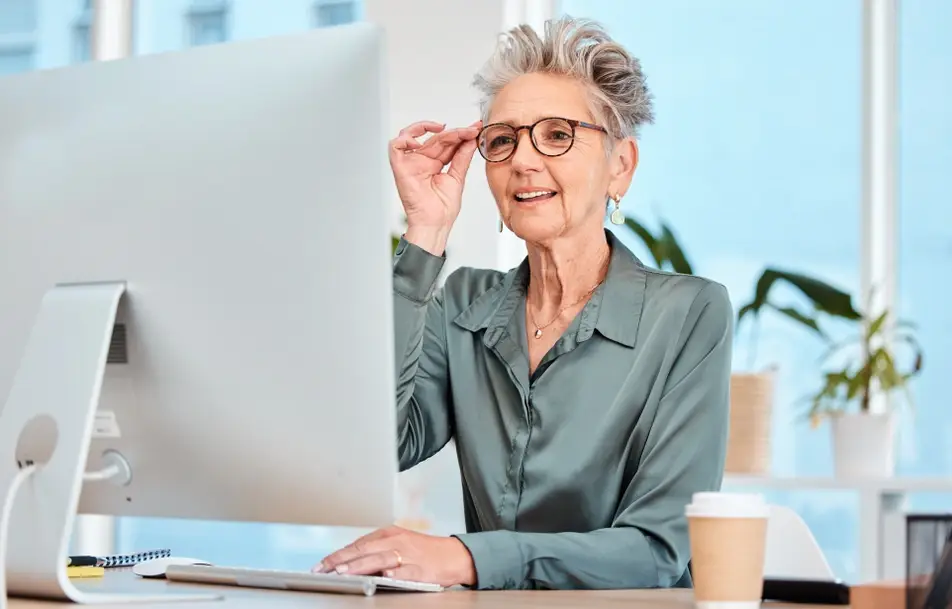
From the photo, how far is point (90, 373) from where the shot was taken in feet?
3.73

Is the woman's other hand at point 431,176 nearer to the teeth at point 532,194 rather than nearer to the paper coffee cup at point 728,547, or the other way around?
the teeth at point 532,194

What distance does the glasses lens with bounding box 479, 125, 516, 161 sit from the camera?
74.9 inches

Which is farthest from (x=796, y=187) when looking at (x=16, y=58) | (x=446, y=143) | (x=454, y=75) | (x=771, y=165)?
(x=16, y=58)

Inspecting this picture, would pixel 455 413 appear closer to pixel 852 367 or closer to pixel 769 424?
pixel 769 424

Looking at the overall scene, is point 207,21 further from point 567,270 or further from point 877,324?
point 567,270

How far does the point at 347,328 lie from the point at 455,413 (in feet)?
2.98

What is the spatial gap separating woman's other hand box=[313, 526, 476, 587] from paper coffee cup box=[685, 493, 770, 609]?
0.39 m

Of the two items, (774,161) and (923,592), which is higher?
(774,161)

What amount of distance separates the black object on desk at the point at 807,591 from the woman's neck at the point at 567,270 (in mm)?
826

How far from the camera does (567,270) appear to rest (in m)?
1.96

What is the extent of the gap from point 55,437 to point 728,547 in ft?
2.11

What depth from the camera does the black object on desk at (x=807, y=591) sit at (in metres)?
1.16

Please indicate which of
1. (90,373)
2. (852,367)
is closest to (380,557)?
(90,373)

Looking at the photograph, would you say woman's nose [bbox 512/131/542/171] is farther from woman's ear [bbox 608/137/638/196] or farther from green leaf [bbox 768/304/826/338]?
green leaf [bbox 768/304/826/338]
